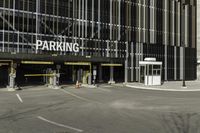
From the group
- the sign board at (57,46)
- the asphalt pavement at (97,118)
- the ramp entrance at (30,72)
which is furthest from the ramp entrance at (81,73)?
the asphalt pavement at (97,118)

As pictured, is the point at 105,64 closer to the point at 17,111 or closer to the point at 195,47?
the point at 195,47

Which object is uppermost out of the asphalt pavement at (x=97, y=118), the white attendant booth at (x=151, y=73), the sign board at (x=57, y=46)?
the sign board at (x=57, y=46)

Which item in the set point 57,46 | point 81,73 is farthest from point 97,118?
point 57,46

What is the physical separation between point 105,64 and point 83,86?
8034 millimetres

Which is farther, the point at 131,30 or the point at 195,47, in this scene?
the point at 195,47

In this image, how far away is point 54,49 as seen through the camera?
47969 mm

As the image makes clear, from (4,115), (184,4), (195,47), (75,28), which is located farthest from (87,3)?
(4,115)

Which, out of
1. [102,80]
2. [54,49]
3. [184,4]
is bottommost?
[102,80]

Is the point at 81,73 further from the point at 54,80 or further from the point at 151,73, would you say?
the point at 151,73

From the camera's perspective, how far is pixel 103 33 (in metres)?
53.6

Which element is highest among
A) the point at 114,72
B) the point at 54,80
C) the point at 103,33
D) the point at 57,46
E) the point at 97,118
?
the point at 103,33

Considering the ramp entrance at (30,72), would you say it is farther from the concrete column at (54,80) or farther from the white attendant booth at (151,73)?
the white attendant booth at (151,73)

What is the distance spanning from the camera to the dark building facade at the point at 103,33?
44875mm

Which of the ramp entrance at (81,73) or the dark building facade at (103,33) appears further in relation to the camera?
the ramp entrance at (81,73)
